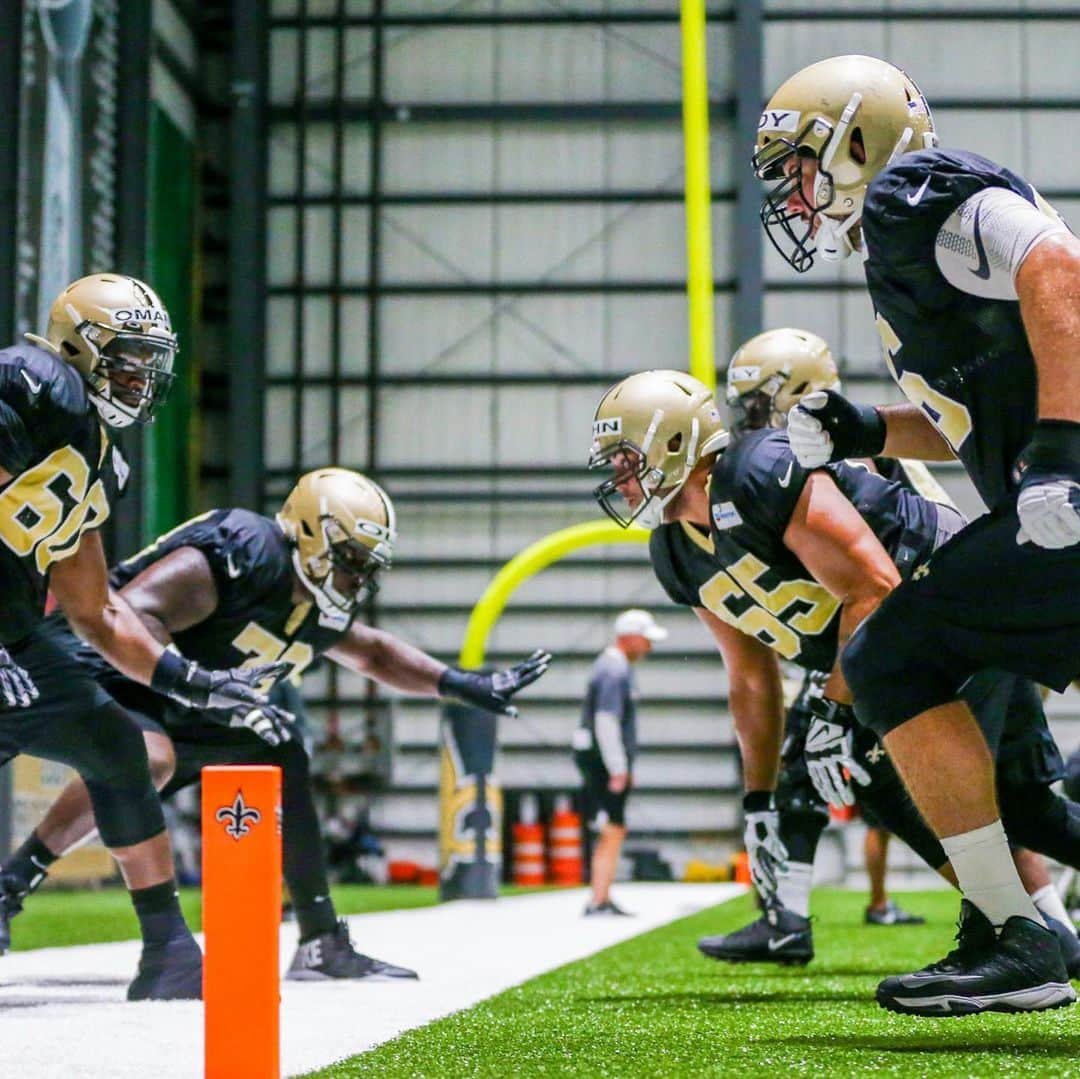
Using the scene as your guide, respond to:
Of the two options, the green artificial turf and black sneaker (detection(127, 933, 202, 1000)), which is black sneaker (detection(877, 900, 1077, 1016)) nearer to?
the green artificial turf

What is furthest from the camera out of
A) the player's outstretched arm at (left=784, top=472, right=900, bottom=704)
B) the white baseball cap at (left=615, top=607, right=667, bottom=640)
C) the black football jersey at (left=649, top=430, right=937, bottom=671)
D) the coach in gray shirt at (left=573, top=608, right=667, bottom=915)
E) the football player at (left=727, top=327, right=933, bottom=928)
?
the white baseball cap at (left=615, top=607, right=667, bottom=640)

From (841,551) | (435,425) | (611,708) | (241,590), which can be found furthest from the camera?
(435,425)

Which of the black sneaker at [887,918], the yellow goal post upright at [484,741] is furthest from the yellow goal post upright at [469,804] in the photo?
the black sneaker at [887,918]

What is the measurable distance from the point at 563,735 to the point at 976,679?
13.7 metres

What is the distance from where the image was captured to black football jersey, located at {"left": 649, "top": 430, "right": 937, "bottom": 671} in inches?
160

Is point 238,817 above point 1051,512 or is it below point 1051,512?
below

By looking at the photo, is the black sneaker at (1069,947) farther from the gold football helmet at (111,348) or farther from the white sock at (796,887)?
the gold football helmet at (111,348)

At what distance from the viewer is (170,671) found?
13.7ft

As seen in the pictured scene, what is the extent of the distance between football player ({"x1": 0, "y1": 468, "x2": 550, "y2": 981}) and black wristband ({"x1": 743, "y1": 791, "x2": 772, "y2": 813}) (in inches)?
26.0

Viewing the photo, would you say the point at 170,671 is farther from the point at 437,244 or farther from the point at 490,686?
the point at 437,244

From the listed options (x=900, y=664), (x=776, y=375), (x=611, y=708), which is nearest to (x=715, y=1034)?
(x=900, y=664)

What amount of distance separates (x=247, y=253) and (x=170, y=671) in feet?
45.8

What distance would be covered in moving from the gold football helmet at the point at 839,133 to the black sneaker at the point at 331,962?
7.71ft

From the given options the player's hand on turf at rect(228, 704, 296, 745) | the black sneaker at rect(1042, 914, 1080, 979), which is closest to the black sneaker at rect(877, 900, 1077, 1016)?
the black sneaker at rect(1042, 914, 1080, 979)
